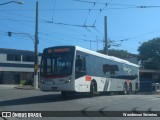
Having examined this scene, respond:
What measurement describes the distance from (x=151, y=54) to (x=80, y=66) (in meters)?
→ 68.2

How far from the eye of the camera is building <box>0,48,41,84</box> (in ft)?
238

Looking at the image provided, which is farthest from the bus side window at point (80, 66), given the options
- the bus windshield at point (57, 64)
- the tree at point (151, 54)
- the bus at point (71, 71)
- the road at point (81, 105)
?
the tree at point (151, 54)

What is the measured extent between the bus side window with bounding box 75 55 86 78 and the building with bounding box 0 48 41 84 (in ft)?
169

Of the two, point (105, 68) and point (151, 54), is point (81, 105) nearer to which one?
point (105, 68)

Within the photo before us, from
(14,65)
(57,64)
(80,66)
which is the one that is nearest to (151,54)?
(14,65)

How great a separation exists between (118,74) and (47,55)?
33.1 ft

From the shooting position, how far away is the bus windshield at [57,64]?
69.2 feet

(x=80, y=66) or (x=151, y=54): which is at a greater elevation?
(x=151, y=54)

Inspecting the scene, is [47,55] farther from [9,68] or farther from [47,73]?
[9,68]

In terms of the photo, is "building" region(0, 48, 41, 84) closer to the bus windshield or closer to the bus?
the bus

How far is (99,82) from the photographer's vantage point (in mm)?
25344

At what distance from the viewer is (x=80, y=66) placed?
2203cm

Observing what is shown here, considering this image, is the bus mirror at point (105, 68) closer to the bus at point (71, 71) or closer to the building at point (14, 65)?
the bus at point (71, 71)

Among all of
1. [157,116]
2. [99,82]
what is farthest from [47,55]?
[157,116]
